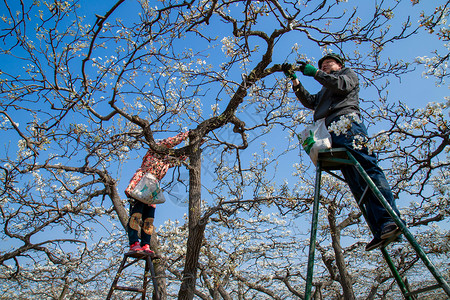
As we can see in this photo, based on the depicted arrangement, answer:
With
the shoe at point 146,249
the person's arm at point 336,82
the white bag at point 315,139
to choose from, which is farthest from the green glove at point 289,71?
the shoe at point 146,249

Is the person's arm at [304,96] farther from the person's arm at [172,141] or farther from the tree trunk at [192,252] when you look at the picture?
the person's arm at [172,141]

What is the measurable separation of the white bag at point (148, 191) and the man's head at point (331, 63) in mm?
2332

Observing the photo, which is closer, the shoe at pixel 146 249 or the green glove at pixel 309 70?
the green glove at pixel 309 70

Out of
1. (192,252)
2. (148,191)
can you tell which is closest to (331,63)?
(148,191)

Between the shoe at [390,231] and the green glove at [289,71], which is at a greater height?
the green glove at [289,71]

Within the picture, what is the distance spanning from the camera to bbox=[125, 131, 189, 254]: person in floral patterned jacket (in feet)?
11.8

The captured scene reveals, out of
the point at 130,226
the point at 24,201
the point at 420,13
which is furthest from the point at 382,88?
the point at 24,201

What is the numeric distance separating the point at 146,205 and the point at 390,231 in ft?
9.56

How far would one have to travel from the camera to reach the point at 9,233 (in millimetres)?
5633

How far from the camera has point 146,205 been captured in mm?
3932

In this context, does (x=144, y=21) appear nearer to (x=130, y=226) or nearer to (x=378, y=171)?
(x=130, y=226)

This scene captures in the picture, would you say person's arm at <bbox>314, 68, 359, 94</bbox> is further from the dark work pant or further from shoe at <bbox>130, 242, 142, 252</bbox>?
shoe at <bbox>130, 242, 142, 252</bbox>

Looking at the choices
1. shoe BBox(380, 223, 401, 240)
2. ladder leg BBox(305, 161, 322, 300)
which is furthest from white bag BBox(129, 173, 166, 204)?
shoe BBox(380, 223, 401, 240)

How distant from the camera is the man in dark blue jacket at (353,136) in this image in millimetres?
1943
